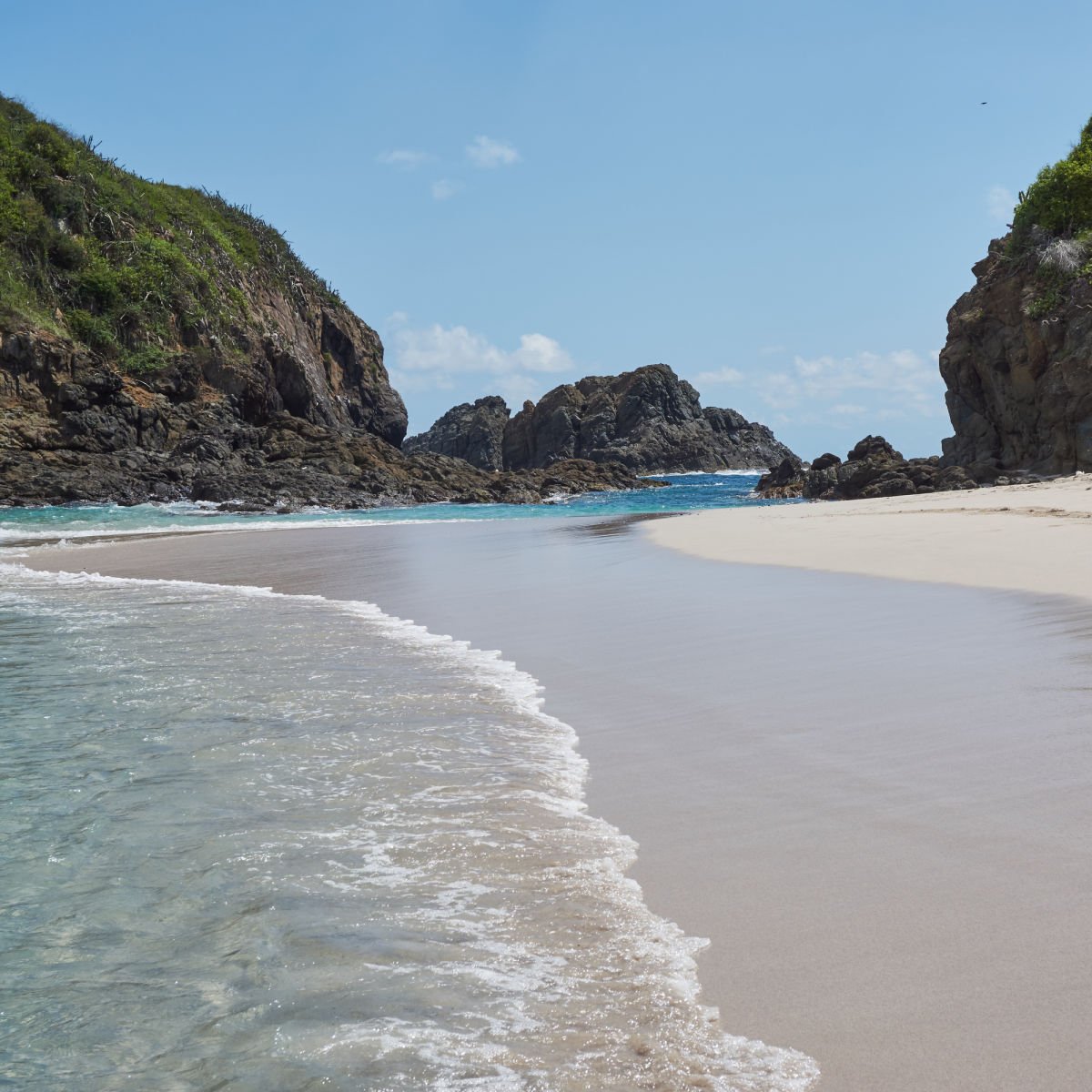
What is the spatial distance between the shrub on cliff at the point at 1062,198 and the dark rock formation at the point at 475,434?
74.2m

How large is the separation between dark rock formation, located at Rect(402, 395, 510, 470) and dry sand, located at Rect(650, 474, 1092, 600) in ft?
283

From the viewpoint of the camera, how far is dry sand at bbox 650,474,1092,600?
315 inches

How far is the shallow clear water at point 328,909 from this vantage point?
6.18 feet

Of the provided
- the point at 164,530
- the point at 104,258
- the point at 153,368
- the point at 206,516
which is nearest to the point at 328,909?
the point at 164,530

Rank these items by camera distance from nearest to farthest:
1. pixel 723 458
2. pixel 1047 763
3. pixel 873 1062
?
pixel 873 1062
pixel 1047 763
pixel 723 458

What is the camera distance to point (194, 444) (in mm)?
39969

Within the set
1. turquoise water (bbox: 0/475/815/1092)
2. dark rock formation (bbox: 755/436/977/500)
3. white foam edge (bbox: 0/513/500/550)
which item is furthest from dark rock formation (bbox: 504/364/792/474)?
turquoise water (bbox: 0/475/815/1092)

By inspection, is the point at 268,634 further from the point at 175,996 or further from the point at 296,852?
the point at 175,996

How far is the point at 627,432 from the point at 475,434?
1756 centimetres

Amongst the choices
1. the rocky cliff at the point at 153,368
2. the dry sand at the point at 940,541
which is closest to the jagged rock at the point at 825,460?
the rocky cliff at the point at 153,368

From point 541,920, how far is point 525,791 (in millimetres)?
1029

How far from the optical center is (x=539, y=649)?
6.11 meters

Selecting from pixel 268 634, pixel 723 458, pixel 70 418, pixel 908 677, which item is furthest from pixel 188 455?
pixel 723 458

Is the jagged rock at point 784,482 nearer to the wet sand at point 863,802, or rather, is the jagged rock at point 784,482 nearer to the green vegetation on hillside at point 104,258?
the green vegetation on hillside at point 104,258
